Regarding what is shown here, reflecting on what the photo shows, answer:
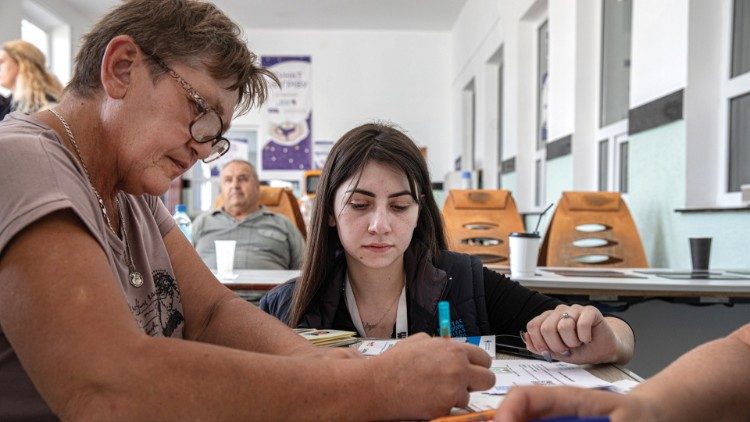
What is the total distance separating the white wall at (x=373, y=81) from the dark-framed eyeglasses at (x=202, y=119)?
373 inches

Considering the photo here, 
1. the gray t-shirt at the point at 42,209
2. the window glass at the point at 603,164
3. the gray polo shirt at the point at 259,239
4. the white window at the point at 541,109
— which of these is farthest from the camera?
the white window at the point at 541,109

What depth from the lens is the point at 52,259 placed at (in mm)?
727

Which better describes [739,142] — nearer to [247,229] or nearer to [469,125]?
[247,229]

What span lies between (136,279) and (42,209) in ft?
1.28

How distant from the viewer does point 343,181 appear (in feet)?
5.43

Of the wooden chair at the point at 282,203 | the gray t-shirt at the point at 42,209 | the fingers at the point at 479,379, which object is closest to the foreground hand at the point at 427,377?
the fingers at the point at 479,379

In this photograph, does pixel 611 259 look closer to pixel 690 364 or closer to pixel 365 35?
pixel 690 364

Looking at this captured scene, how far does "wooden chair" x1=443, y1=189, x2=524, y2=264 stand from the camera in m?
3.82

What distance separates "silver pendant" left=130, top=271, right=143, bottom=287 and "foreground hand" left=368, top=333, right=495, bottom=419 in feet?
1.67

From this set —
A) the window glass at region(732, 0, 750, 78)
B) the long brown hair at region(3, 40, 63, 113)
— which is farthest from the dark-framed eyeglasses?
the long brown hair at region(3, 40, 63, 113)

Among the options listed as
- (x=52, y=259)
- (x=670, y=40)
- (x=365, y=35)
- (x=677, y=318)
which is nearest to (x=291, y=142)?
(x=365, y=35)

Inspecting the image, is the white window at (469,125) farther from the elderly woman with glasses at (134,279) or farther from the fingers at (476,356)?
the fingers at (476,356)

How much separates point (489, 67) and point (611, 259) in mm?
5122

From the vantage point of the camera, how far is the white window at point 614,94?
14.9 ft
